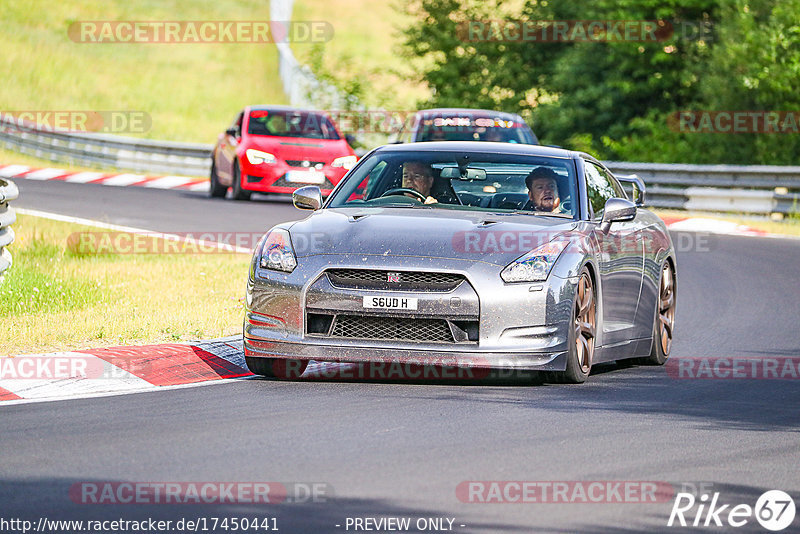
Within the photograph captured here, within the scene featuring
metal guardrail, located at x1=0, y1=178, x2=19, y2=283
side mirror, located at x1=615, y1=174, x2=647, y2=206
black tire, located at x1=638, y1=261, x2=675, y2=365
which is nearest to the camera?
black tire, located at x1=638, y1=261, x2=675, y2=365

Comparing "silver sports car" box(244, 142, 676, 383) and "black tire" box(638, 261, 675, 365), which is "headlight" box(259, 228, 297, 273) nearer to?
"silver sports car" box(244, 142, 676, 383)

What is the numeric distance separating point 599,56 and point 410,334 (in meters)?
30.6

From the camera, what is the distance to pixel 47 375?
964cm

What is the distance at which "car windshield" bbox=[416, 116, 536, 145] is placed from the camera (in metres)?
24.7

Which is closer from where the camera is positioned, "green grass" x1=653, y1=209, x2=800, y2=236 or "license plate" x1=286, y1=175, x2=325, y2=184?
"green grass" x1=653, y1=209, x2=800, y2=236

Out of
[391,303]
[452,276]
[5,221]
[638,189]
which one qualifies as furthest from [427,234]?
[5,221]

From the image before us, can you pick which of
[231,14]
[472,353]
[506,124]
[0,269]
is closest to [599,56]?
[506,124]

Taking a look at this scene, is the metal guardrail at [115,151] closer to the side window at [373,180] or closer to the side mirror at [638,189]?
the side mirror at [638,189]

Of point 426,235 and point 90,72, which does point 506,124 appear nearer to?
point 426,235

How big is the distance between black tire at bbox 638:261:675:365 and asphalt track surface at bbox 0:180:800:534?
28 centimetres

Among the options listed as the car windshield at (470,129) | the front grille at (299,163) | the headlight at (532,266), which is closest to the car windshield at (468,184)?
the headlight at (532,266)

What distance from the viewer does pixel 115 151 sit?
38.9m

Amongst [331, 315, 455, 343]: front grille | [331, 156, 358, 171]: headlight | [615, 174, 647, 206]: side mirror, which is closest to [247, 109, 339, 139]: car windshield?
[331, 156, 358, 171]: headlight

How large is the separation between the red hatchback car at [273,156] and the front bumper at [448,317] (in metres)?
17.4
